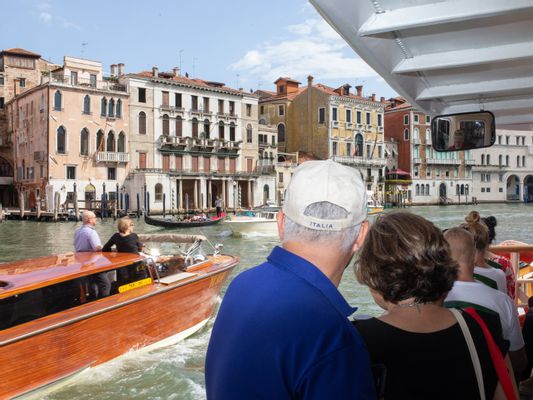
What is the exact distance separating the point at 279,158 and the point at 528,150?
31095 millimetres

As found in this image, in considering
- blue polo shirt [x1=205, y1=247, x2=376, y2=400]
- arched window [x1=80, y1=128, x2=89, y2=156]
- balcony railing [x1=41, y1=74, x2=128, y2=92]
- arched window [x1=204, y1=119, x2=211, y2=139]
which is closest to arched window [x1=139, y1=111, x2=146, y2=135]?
balcony railing [x1=41, y1=74, x2=128, y2=92]

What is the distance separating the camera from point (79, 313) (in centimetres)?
470

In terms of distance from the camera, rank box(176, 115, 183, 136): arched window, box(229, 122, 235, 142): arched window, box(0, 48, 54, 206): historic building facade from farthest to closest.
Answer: box(229, 122, 235, 142): arched window → box(0, 48, 54, 206): historic building facade → box(176, 115, 183, 136): arched window

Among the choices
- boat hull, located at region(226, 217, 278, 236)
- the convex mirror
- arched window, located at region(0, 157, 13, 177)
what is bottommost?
boat hull, located at region(226, 217, 278, 236)

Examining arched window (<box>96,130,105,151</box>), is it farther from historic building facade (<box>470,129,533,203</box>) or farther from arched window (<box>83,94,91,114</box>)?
historic building facade (<box>470,129,533,203</box>)

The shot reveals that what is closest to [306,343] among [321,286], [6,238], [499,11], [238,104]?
[321,286]

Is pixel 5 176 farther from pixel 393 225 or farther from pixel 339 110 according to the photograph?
pixel 393 225

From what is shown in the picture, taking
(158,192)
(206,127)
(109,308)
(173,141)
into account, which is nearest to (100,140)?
(173,141)

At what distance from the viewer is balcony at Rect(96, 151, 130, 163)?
3294 centimetres

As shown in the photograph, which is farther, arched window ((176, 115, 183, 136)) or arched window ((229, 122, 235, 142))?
arched window ((229, 122, 235, 142))

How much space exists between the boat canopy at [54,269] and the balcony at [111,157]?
28.5 meters

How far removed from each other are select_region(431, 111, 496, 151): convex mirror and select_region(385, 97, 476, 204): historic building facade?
48424mm

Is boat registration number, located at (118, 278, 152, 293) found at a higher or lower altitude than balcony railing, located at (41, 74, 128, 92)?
lower

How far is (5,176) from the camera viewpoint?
127 feet
